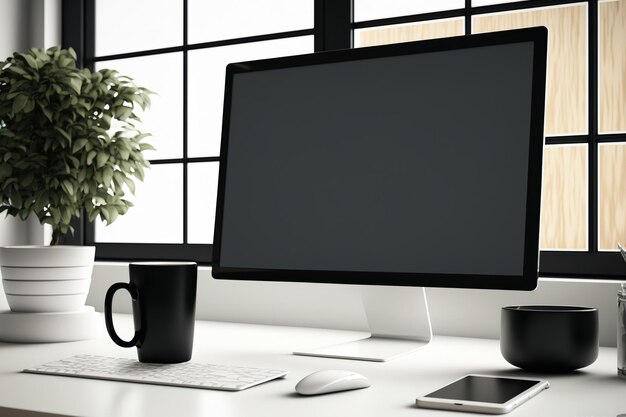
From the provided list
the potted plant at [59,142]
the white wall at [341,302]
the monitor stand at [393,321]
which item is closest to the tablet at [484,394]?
the monitor stand at [393,321]

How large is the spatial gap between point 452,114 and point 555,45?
65 centimetres

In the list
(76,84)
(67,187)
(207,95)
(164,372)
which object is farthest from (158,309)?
(207,95)

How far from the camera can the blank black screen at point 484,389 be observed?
3.06ft

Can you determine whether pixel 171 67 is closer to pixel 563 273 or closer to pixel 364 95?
pixel 364 95

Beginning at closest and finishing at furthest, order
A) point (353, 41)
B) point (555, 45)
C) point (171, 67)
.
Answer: point (555, 45)
point (353, 41)
point (171, 67)

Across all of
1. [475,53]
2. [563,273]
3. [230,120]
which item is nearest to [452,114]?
[475,53]

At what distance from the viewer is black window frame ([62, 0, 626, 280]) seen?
1.65m

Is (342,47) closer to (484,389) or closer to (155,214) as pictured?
(155,214)

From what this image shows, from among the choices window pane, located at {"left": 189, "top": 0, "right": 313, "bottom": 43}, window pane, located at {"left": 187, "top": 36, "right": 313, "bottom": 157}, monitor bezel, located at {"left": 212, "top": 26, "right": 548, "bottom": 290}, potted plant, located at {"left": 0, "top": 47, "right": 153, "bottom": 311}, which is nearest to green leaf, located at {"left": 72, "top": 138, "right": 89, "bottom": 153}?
potted plant, located at {"left": 0, "top": 47, "right": 153, "bottom": 311}

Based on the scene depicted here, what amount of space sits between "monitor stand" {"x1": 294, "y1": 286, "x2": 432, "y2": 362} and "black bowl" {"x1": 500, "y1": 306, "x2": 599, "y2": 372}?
0.79ft

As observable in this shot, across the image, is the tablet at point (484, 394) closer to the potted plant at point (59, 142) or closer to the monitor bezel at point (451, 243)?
the monitor bezel at point (451, 243)

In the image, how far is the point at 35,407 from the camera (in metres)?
0.93

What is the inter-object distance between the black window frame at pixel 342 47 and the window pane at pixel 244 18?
50 millimetres

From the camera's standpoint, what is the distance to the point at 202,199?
2299 mm
